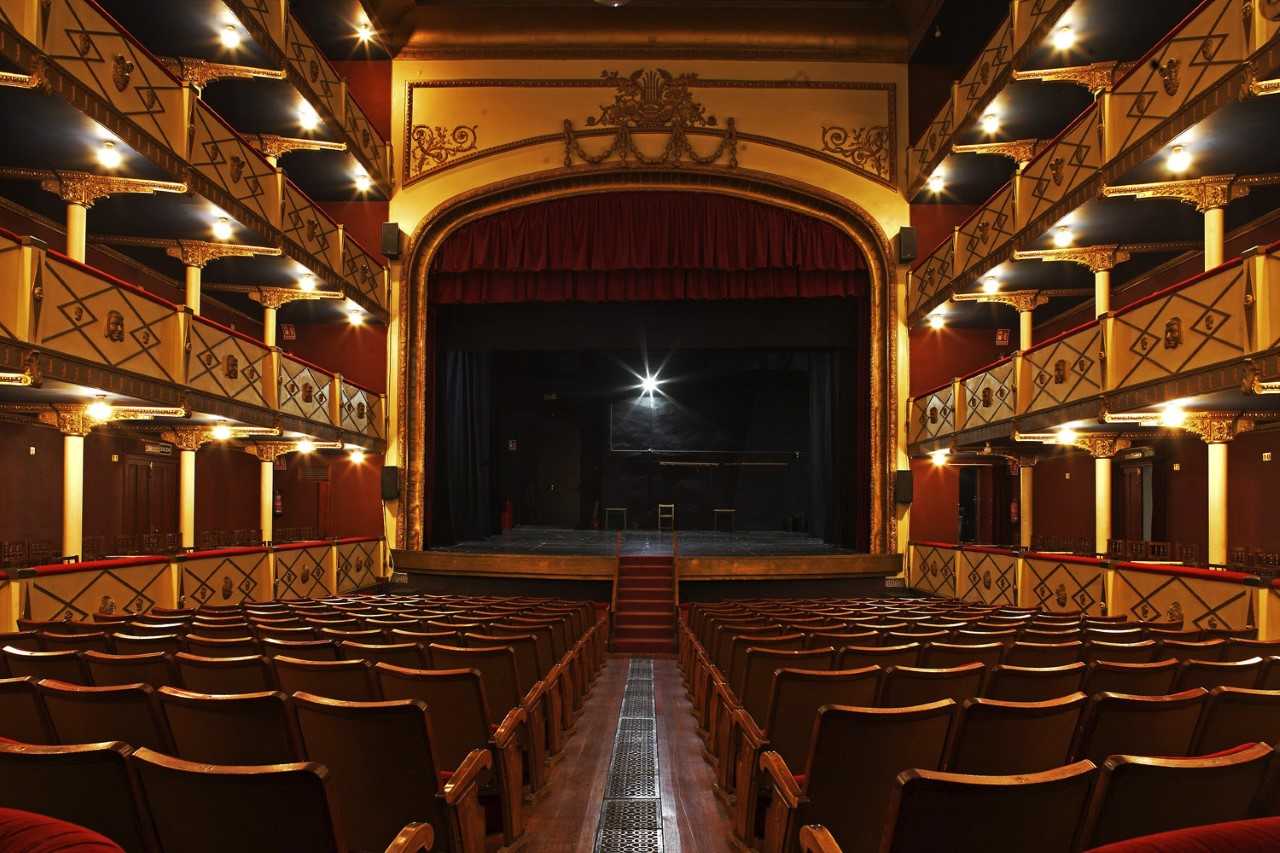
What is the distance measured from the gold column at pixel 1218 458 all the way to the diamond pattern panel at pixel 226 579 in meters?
11.5

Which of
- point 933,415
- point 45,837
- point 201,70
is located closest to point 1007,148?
point 933,415

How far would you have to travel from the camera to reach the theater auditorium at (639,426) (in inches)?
117

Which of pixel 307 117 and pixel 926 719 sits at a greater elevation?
pixel 307 117

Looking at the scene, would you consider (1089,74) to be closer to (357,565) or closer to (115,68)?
(115,68)

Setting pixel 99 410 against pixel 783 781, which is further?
pixel 99 410

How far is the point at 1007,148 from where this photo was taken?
50.2ft

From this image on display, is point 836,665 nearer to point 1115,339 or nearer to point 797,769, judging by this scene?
point 797,769

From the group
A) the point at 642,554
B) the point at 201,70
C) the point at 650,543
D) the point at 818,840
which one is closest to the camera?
the point at 818,840

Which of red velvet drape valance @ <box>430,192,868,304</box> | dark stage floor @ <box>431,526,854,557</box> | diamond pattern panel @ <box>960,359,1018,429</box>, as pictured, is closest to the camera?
diamond pattern panel @ <box>960,359,1018,429</box>

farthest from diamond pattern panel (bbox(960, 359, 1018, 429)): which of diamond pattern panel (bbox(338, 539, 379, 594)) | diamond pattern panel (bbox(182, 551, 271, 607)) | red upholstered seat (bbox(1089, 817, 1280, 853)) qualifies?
red upholstered seat (bbox(1089, 817, 1280, 853))

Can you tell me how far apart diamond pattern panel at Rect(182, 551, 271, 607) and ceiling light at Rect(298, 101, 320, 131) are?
22.9 feet

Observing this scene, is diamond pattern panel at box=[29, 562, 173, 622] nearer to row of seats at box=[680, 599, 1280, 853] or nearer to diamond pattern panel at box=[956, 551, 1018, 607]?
row of seats at box=[680, 599, 1280, 853]

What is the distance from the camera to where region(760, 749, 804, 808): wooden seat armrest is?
2855 mm

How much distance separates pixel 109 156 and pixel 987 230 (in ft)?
39.2
